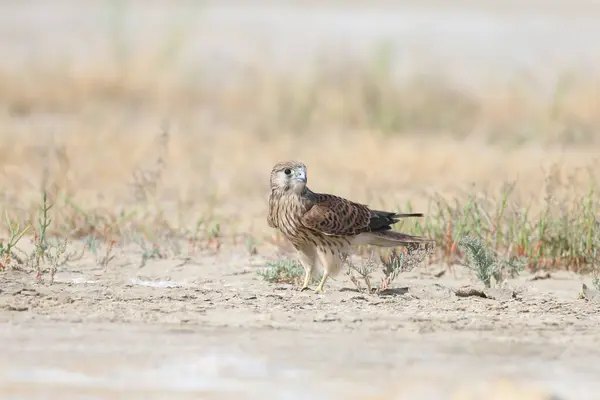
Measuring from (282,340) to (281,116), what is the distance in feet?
26.6

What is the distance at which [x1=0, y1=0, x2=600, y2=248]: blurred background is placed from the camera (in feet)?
35.6

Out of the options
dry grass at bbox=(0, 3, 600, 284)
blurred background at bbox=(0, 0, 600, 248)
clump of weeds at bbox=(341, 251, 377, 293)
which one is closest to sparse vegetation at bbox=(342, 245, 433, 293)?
clump of weeds at bbox=(341, 251, 377, 293)

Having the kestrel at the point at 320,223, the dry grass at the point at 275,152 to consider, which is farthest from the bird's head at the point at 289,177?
the dry grass at the point at 275,152

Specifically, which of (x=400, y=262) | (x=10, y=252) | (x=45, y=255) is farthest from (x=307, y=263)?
(x=10, y=252)

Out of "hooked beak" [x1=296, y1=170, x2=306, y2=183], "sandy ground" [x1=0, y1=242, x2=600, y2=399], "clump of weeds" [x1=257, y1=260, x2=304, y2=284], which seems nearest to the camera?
"sandy ground" [x1=0, y1=242, x2=600, y2=399]

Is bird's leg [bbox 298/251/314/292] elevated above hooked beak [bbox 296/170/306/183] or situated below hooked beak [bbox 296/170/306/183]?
below

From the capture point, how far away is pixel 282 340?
5.89 meters

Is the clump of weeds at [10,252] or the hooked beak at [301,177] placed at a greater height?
the hooked beak at [301,177]

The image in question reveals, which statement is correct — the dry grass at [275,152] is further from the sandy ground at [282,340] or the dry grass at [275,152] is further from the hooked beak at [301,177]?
the hooked beak at [301,177]

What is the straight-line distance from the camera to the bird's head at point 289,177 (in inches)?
293

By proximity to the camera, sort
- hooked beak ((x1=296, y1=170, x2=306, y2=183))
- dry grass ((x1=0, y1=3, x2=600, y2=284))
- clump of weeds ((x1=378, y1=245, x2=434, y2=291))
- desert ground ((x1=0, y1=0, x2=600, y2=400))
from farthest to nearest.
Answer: dry grass ((x1=0, y1=3, x2=600, y2=284)) < hooked beak ((x1=296, y1=170, x2=306, y2=183)) < clump of weeds ((x1=378, y1=245, x2=434, y2=291)) < desert ground ((x1=0, y1=0, x2=600, y2=400))

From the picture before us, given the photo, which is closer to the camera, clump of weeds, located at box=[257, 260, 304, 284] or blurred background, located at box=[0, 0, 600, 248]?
clump of weeds, located at box=[257, 260, 304, 284]

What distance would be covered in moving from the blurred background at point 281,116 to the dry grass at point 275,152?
29 millimetres

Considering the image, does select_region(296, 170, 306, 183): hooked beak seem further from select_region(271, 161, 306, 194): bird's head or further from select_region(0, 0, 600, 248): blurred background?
select_region(0, 0, 600, 248): blurred background
